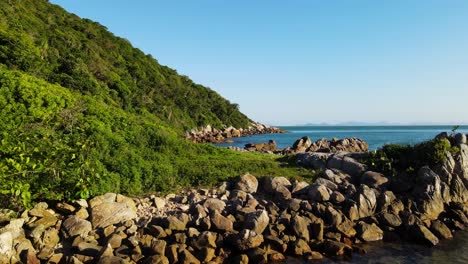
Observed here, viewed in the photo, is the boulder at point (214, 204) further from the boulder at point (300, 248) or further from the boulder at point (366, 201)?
the boulder at point (366, 201)

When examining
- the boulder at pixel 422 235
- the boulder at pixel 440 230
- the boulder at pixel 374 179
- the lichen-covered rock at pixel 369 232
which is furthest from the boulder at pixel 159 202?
the boulder at pixel 440 230

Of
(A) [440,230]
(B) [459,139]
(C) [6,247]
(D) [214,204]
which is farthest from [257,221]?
(B) [459,139]

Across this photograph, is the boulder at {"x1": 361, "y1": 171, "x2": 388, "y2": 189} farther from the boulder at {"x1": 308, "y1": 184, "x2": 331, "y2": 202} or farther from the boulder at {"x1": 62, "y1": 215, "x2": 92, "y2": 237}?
the boulder at {"x1": 62, "y1": 215, "x2": 92, "y2": 237}

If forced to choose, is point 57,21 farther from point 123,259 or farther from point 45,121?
point 123,259

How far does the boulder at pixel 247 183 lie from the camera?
2209 cm

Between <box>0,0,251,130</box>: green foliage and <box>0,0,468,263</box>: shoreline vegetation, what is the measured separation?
15.8m

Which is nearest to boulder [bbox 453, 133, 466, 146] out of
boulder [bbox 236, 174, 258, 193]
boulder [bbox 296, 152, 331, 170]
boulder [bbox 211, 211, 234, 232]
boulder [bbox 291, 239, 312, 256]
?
boulder [bbox 296, 152, 331, 170]

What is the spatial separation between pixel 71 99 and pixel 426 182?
84.0ft

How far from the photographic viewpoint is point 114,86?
222 ft

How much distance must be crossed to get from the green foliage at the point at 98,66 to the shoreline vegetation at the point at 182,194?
623 inches

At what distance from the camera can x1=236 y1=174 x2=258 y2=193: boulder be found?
22.1 meters

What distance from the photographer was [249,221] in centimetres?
1753

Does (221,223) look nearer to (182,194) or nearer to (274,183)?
(182,194)

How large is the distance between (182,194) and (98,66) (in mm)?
49989
